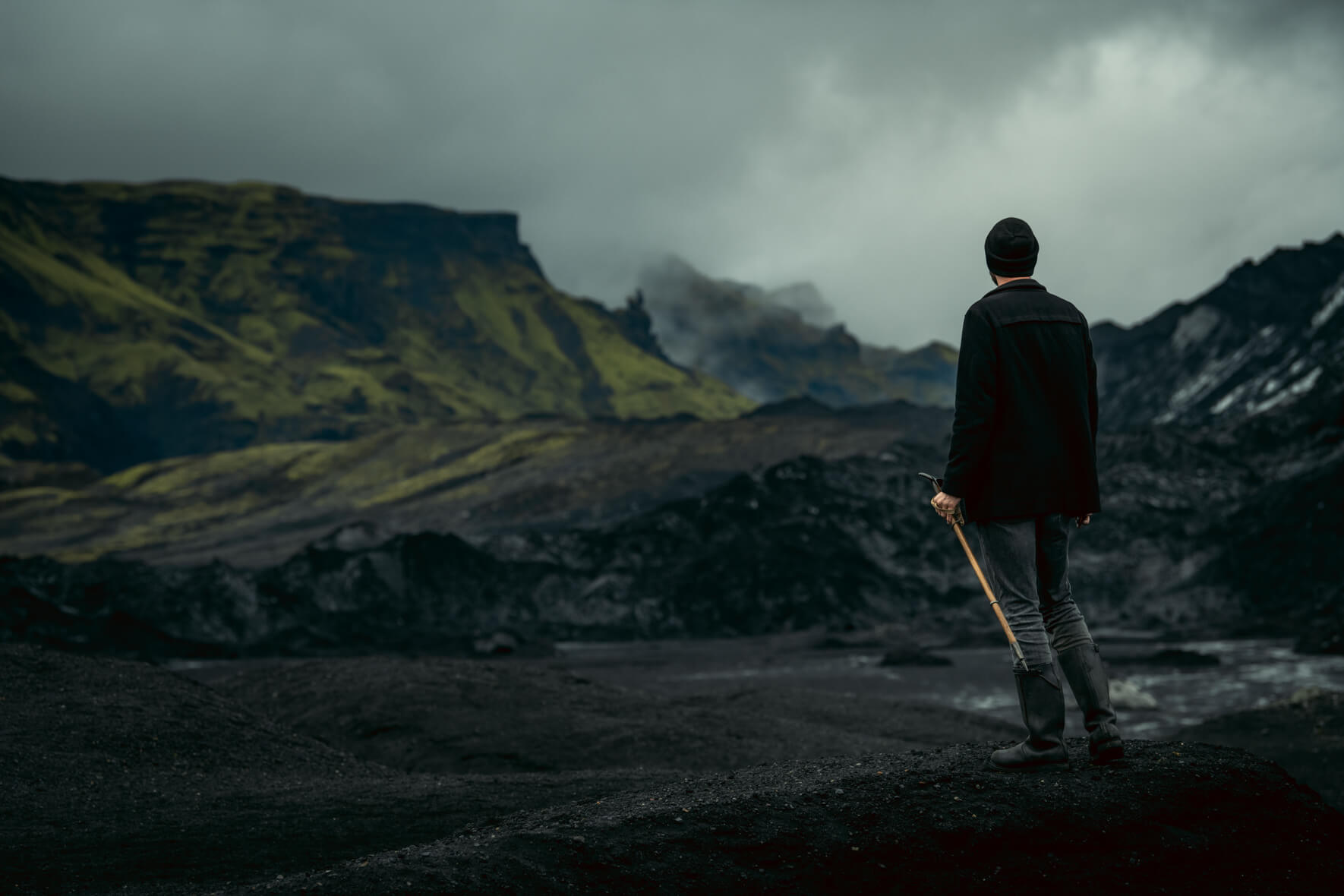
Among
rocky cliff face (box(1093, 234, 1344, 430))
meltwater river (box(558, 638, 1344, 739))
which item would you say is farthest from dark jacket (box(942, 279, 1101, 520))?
rocky cliff face (box(1093, 234, 1344, 430))

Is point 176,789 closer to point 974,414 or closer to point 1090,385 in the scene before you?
point 974,414

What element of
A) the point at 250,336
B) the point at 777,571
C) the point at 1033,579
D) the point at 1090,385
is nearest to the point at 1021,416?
the point at 1090,385

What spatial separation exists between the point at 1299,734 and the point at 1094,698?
45.3 feet

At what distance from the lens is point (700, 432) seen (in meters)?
79.2

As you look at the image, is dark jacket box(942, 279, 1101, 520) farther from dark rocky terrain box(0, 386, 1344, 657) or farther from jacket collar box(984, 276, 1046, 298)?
dark rocky terrain box(0, 386, 1344, 657)

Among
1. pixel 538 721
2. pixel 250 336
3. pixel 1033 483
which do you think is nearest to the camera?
pixel 1033 483

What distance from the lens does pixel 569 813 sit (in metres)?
5.29

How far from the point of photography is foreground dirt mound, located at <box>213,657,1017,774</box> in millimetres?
13852

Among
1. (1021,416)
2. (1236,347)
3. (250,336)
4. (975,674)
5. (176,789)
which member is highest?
(250,336)

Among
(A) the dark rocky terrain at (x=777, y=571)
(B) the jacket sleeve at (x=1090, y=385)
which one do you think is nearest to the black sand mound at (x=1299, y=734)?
(B) the jacket sleeve at (x=1090, y=385)

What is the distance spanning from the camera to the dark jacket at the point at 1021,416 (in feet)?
15.1

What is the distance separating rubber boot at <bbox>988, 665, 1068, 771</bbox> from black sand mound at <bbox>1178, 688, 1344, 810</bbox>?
7886mm

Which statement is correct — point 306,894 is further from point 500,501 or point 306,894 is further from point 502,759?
point 500,501

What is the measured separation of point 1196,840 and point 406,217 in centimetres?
20499
